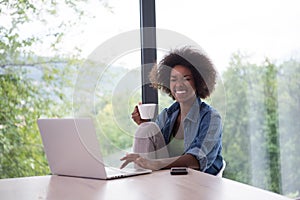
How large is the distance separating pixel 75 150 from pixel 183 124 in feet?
2.61

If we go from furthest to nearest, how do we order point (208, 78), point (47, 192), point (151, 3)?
1. point (151, 3)
2. point (208, 78)
3. point (47, 192)

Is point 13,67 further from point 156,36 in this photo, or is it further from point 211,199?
point 211,199

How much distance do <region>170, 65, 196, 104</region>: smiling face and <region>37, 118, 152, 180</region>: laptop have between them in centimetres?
63

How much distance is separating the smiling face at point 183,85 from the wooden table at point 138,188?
647 mm

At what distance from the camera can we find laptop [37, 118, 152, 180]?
172 centimetres

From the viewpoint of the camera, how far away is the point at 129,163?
1.99m

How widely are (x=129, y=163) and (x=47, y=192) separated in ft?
1.56

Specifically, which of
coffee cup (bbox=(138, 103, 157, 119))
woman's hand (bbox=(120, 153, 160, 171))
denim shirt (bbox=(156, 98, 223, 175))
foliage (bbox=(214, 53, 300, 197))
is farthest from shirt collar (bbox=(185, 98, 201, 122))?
foliage (bbox=(214, 53, 300, 197))

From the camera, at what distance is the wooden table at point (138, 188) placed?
4.77 feet

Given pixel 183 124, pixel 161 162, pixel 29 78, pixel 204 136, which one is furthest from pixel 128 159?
pixel 29 78

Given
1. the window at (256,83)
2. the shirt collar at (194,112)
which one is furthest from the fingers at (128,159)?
the window at (256,83)

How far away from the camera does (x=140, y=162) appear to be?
77.9 inches

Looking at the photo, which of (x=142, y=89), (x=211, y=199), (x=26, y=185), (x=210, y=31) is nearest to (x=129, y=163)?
(x=26, y=185)

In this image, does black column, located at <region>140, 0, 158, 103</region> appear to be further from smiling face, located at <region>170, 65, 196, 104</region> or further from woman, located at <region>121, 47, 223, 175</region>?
smiling face, located at <region>170, 65, 196, 104</region>
